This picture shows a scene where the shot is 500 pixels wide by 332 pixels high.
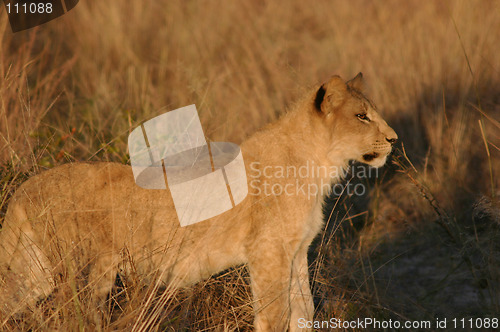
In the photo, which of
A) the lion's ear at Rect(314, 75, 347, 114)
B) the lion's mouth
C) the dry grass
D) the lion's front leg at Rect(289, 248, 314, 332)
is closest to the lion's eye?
the lion's ear at Rect(314, 75, 347, 114)

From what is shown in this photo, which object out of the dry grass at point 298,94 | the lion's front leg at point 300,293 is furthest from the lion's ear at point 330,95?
the lion's front leg at point 300,293

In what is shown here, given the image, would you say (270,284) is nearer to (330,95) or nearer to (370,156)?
(370,156)

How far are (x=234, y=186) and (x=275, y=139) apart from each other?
494mm

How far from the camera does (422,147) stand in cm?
639

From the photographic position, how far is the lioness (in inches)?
137

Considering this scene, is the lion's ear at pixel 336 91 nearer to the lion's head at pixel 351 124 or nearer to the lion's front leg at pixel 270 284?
the lion's head at pixel 351 124

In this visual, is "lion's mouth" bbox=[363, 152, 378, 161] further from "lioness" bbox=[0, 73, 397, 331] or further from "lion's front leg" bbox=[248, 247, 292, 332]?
"lion's front leg" bbox=[248, 247, 292, 332]

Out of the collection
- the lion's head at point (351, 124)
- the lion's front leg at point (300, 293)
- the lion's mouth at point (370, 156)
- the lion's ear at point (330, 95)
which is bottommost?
the lion's front leg at point (300, 293)

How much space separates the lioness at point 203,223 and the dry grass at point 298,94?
0.65ft

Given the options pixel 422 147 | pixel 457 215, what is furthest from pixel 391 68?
pixel 457 215

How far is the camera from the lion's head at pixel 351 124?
13.3ft

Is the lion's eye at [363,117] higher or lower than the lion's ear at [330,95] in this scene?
lower

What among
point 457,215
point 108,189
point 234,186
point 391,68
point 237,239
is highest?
point 108,189

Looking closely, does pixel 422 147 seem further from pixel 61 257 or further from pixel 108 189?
pixel 61 257
